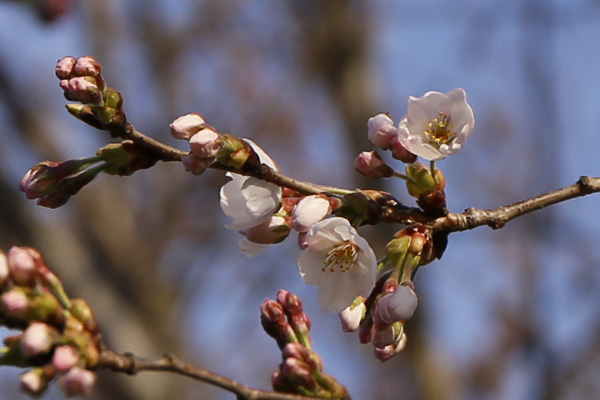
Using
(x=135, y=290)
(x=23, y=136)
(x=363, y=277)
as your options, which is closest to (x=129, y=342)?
(x=135, y=290)

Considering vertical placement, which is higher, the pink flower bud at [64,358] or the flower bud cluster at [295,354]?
the flower bud cluster at [295,354]

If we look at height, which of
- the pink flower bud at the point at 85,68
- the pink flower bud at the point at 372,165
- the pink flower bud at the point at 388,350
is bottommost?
the pink flower bud at the point at 388,350

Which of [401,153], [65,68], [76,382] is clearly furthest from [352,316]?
[65,68]

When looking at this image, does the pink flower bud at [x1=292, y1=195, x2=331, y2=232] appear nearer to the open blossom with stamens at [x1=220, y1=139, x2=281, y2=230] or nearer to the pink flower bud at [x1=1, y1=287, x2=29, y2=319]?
the open blossom with stamens at [x1=220, y1=139, x2=281, y2=230]

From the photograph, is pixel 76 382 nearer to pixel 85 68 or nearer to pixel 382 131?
pixel 85 68

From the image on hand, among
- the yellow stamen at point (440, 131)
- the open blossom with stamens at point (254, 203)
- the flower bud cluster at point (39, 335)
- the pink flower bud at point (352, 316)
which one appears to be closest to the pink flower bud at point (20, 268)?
the flower bud cluster at point (39, 335)

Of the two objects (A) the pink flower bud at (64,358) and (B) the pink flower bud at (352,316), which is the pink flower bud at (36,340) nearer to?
(A) the pink flower bud at (64,358)

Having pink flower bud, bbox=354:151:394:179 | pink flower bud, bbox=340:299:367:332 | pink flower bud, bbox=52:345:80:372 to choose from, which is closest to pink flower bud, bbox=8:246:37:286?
pink flower bud, bbox=52:345:80:372
